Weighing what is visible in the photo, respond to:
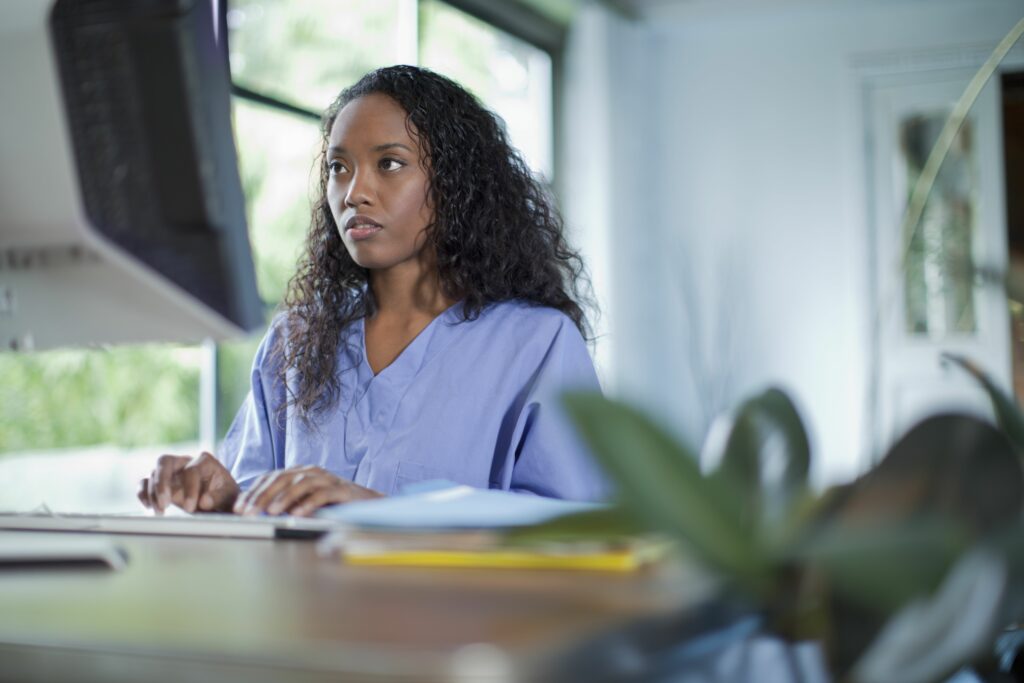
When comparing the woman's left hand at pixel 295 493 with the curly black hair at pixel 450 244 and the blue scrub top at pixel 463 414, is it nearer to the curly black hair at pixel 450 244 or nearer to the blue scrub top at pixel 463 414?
the blue scrub top at pixel 463 414

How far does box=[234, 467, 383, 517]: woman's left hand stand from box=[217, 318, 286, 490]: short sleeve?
0.57 m

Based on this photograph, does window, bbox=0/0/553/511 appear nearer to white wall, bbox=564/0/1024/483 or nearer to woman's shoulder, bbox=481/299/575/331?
white wall, bbox=564/0/1024/483

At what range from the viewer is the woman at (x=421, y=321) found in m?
1.53

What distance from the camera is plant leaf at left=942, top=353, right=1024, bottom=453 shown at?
0.58 metres

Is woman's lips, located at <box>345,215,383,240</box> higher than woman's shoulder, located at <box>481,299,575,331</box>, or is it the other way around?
woman's lips, located at <box>345,215,383,240</box>

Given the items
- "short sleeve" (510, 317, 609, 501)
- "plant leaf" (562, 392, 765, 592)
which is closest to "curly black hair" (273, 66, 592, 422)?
"short sleeve" (510, 317, 609, 501)

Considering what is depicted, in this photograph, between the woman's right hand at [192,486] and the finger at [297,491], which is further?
the woman's right hand at [192,486]

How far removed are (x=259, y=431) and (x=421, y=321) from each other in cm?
29

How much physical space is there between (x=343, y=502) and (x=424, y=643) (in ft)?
2.12

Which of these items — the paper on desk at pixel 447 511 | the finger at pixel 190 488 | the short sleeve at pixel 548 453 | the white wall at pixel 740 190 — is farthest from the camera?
the white wall at pixel 740 190

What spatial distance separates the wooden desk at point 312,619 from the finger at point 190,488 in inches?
20.7

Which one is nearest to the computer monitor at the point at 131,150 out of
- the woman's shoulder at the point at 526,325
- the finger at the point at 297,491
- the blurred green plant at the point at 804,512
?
the finger at the point at 297,491

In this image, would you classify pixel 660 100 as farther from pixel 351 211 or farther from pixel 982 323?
pixel 351 211

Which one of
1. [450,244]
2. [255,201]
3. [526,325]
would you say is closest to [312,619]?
[526,325]
